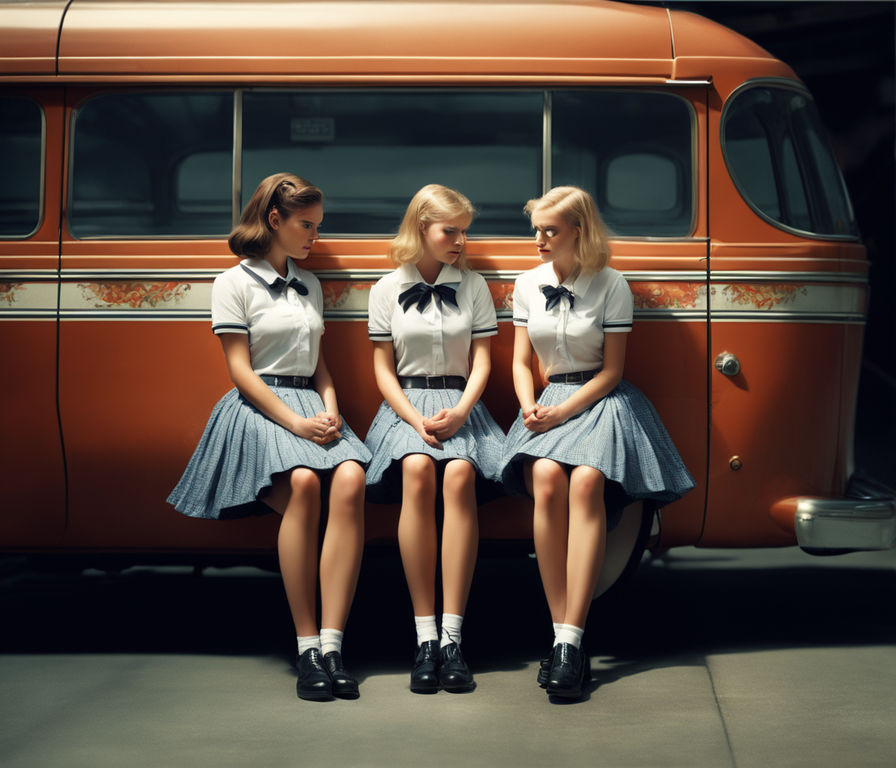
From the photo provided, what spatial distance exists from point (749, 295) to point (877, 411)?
831cm

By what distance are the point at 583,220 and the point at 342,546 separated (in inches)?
58.4

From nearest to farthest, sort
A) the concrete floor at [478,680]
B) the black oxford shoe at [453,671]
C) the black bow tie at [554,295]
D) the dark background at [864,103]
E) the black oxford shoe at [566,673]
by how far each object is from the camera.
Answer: the concrete floor at [478,680], the black oxford shoe at [566,673], the black oxford shoe at [453,671], the black bow tie at [554,295], the dark background at [864,103]

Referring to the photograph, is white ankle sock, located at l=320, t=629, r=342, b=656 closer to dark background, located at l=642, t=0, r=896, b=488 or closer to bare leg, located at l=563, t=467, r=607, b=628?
bare leg, located at l=563, t=467, r=607, b=628

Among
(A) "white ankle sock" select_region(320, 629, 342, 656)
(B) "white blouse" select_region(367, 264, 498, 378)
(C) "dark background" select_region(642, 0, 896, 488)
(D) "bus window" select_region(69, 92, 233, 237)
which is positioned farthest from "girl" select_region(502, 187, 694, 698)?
(C) "dark background" select_region(642, 0, 896, 488)

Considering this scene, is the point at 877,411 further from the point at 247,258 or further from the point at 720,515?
the point at 247,258

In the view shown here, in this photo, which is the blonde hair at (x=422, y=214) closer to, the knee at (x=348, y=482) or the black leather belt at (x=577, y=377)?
the black leather belt at (x=577, y=377)

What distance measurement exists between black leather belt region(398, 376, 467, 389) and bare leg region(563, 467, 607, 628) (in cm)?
59

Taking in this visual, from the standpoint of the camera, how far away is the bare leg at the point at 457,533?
3.87 meters

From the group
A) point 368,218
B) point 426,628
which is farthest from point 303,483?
point 368,218

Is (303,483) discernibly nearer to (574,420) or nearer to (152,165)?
(574,420)

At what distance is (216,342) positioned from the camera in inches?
167

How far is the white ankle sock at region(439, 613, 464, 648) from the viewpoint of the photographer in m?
3.85

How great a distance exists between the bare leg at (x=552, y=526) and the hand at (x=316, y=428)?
760mm

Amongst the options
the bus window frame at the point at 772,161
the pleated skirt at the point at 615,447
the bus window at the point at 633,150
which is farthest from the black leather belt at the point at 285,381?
the bus window frame at the point at 772,161
